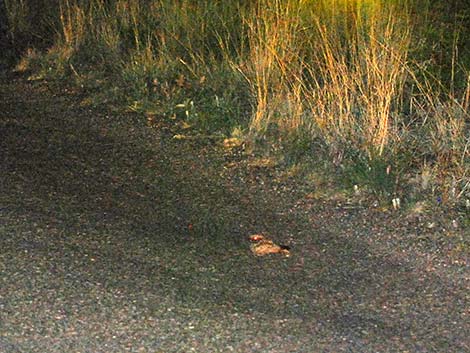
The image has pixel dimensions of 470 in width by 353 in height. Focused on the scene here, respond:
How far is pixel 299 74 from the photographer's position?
28.1 feet

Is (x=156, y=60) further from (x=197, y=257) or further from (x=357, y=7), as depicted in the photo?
(x=197, y=257)

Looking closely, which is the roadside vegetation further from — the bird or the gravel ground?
the bird

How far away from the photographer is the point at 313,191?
689 centimetres

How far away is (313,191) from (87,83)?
11.4 ft

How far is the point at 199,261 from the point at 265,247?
0.43m

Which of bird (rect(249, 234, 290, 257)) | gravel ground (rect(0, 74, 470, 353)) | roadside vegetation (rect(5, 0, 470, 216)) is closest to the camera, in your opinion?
gravel ground (rect(0, 74, 470, 353))

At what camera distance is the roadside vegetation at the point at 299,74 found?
7141 millimetres

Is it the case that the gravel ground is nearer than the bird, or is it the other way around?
the gravel ground

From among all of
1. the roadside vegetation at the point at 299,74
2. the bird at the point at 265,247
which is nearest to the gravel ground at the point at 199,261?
the bird at the point at 265,247

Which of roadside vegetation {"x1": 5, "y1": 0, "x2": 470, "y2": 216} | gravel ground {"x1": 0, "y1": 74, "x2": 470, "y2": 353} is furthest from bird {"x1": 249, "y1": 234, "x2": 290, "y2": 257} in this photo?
roadside vegetation {"x1": 5, "y1": 0, "x2": 470, "y2": 216}

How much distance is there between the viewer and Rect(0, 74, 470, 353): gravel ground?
4.79 meters

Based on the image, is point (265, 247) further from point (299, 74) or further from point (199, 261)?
point (299, 74)

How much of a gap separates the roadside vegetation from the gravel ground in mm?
385

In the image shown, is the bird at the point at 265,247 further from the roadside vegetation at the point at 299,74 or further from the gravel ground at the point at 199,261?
the roadside vegetation at the point at 299,74
